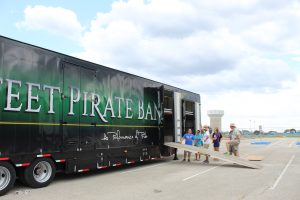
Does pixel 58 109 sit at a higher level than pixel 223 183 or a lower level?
higher

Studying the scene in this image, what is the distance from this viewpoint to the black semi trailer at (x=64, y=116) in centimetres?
803

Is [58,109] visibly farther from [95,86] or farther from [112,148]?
[112,148]

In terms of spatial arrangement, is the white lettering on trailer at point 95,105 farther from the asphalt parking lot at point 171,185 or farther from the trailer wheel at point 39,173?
the trailer wheel at point 39,173

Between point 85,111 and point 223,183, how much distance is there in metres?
4.56

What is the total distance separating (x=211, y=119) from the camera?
90.4m

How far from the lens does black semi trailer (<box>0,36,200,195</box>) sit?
8.03 m

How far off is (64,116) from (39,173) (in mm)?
1666

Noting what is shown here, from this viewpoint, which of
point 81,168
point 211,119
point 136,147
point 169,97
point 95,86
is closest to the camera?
point 81,168

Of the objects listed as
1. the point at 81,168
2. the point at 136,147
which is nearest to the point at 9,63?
the point at 81,168

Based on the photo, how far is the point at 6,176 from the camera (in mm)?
7938

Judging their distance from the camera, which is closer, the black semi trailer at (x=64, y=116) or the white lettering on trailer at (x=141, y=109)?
the black semi trailer at (x=64, y=116)

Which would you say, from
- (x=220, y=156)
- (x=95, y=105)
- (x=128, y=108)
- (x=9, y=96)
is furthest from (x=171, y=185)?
(x=220, y=156)

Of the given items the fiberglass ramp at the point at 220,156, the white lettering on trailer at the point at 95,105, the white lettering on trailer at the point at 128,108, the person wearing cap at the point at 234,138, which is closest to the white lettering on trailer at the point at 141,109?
the white lettering on trailer at the point at 128,108

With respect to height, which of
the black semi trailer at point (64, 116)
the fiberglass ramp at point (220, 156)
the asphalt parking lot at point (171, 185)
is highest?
the black semi trailer at point (64, 116)
